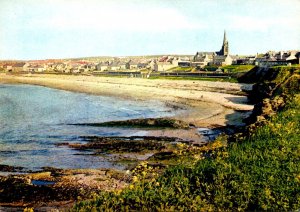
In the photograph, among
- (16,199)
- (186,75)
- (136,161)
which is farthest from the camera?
(186,75)

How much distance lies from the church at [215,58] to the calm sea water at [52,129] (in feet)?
258

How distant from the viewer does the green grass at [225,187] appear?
9.87 meters

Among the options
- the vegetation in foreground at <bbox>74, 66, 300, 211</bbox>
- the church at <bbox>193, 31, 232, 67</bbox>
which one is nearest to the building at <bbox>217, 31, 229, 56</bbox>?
the church at <bbox>193, 31, 232, 67</bbox>

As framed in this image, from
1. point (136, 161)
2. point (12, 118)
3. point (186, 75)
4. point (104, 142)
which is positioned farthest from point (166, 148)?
point (186, 75)

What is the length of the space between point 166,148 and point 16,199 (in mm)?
11712

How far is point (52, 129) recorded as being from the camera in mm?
34500

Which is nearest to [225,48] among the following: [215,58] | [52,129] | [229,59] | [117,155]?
[229,59]

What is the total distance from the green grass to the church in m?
115

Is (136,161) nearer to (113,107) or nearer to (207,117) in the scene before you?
(207,117)

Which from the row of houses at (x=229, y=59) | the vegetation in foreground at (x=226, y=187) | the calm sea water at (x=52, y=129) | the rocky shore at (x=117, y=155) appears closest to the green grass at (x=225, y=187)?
the vegetation in foreground at (x=226, y=187)

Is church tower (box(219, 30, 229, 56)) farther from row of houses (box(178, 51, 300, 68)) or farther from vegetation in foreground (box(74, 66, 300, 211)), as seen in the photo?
vegetation in foreground (box(74, 66, 300, 211))

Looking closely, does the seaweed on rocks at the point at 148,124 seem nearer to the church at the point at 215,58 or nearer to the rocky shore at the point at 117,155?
the rocky shore at the point at 117,155

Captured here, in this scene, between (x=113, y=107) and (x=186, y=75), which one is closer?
(x=113, y=107)

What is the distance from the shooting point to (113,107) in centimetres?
5106
